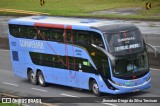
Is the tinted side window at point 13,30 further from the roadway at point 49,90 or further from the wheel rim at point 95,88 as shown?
the wheel rim at point 95,88

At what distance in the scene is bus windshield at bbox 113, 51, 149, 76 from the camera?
21594mm

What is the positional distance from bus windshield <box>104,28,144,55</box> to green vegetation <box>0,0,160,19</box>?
32046mm

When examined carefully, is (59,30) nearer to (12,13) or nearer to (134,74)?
(134,74)

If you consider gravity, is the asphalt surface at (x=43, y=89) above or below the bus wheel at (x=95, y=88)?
below

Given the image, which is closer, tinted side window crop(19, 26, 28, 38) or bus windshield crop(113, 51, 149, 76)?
bus windshield crop(113, 51, 149, 76)

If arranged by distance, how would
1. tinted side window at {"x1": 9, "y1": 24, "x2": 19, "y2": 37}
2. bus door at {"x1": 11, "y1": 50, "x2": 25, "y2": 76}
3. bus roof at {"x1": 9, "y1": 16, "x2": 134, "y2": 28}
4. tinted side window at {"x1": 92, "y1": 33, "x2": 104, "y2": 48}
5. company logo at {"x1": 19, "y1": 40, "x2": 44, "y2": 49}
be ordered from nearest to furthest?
1. tinted side window at {"x1": 92, "y1": 33, "x2": 104, "y2": 48}
2. bus roof at {"x1": 9, "y1": 16, "x2": 134, "y2": 28}
3. company logo at {"x1": 19, "y1": 40, "x2": 44, "y2": 49}
4. tinted side window at {"x1": 9, "y1": 24, "x2": 19, "y2": 37}
5. bus door at {"x1": 11, "y1": 50, "x2": 25, "y2": 76}

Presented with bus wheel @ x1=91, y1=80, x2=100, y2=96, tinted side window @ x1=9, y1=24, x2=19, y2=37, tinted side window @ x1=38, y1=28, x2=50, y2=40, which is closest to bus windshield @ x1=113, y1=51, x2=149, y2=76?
bus wheel @ x1=91, y1=80, x2=100, y2=96

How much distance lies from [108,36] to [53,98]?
382 cm

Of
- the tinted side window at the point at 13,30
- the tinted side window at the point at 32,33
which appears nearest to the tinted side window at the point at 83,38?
the tinted side window at the point at 32,33

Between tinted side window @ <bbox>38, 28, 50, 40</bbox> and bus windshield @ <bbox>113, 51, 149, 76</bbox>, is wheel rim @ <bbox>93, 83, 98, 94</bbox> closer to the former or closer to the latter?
bus windshield @ <bbox>113, 51, 149, 76</bbox>

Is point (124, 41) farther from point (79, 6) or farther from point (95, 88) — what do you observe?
point (79, 6)

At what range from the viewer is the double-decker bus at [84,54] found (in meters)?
21.7

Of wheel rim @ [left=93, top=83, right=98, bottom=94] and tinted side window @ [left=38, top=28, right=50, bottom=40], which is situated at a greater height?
tinted side window @ [left=38, top=28, right=50, bottom=40]

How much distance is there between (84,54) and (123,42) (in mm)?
2139
